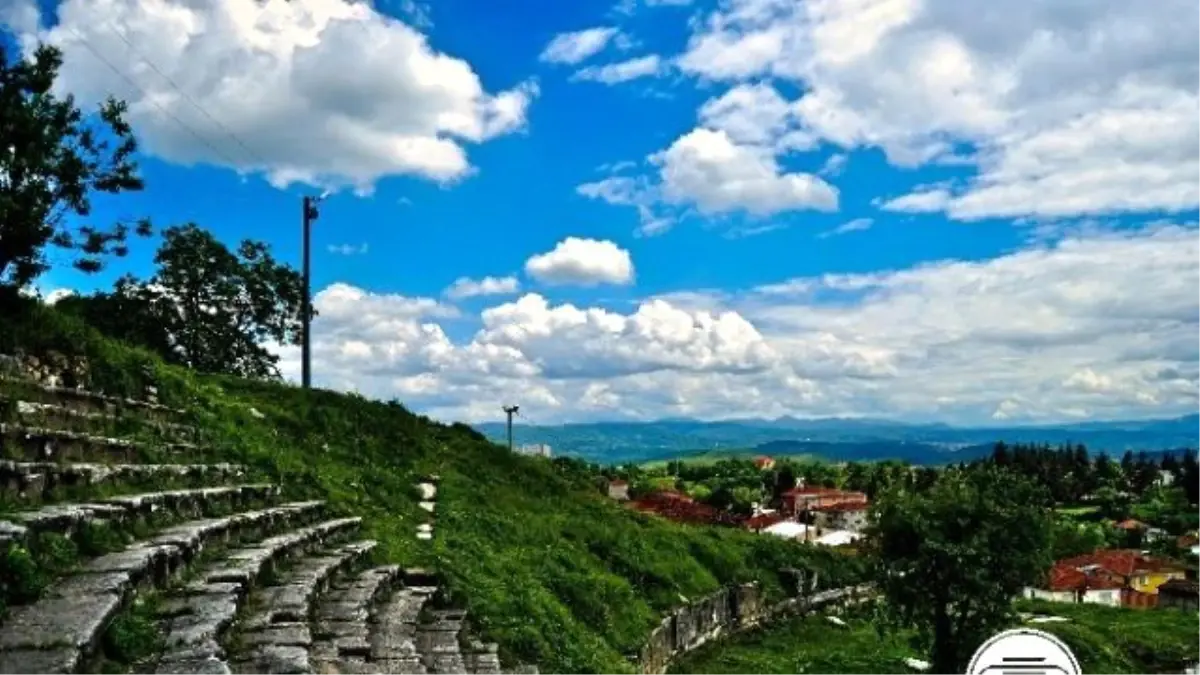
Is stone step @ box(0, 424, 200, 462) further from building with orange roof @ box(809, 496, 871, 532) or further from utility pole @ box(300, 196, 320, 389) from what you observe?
building with orange roof @ box(809, 496, 871, 532)

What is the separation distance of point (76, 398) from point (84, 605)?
878 centimetres

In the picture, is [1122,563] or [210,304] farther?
[1122,563]

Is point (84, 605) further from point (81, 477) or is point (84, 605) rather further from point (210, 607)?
point (81, 477)

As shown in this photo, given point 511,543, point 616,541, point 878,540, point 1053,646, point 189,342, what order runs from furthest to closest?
point 189,342 < point 878,540 < point 616,541 < point 511,543 < point 1053,646

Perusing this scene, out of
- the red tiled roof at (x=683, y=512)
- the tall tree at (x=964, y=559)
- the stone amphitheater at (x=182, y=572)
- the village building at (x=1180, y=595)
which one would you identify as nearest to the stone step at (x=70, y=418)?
the stone amphitheater at (x=182, y=572)

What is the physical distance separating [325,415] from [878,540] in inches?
678

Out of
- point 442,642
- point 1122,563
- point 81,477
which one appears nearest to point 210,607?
point 81,477

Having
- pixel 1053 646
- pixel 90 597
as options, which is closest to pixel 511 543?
pixel 90 597

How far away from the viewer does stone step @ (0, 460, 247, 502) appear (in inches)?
367

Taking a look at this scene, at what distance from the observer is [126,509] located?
10.1m

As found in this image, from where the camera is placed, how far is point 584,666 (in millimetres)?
15406

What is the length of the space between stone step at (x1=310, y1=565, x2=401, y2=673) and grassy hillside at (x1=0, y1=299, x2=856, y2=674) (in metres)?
1.69

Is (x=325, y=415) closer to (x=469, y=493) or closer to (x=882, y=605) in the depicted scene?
(x=469, y=493)

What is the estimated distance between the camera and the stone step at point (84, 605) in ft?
18.8
